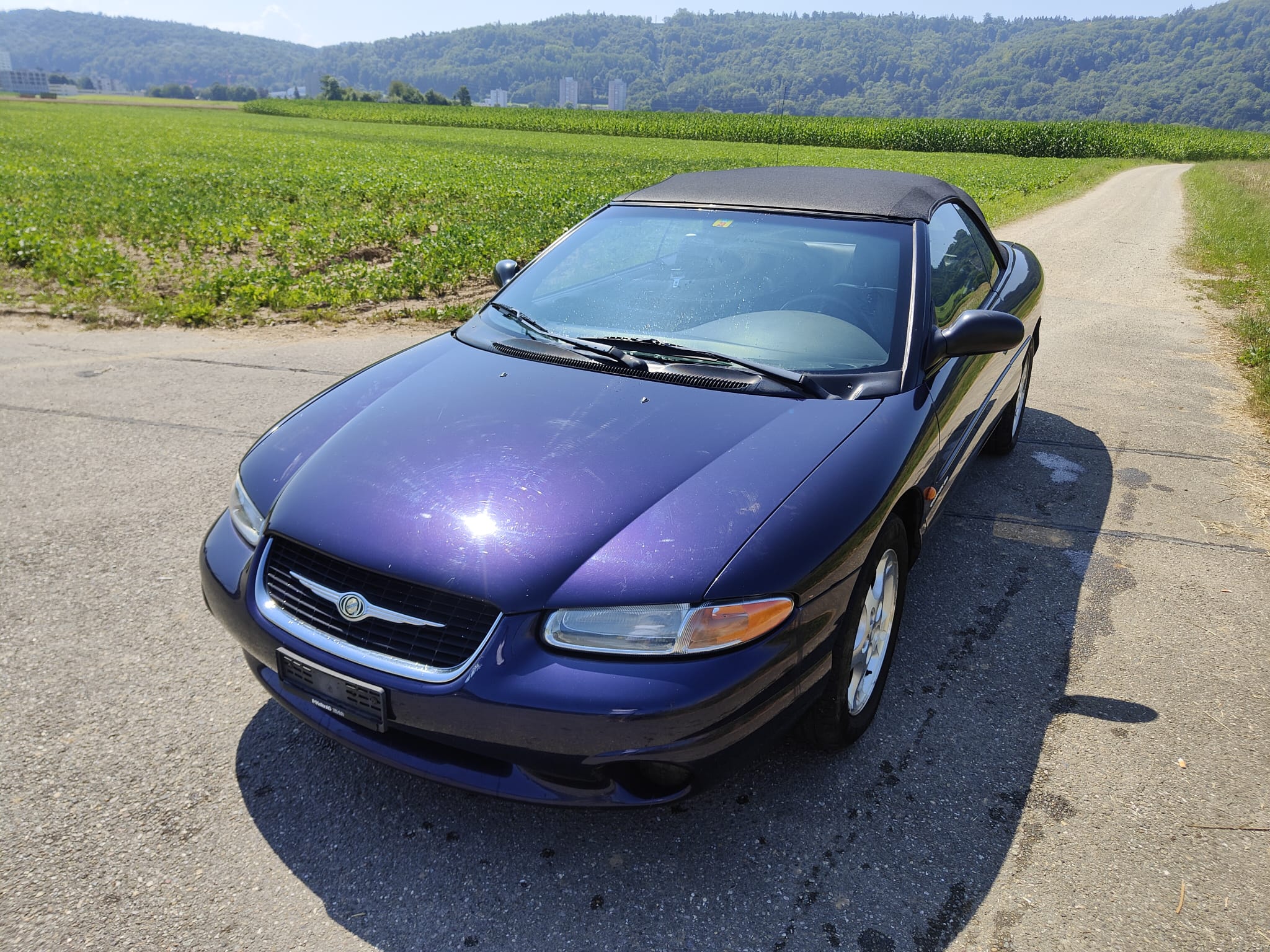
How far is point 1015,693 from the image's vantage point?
296cm

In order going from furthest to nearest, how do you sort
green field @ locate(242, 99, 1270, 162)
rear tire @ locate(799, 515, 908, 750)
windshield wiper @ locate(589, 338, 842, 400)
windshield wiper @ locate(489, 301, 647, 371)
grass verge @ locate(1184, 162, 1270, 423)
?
green field @ locate(242, 99, 1270, 162) → grass verge @ locate(1184, 162, 1270, 423) → windshield wiper @ locate(489, 301, 647, 371) → windshield wiper @ locate(589, 338, 842, 400) → rear tire @ locate(799, 515, 908, 750)

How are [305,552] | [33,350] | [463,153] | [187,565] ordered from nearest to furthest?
1. [305,552]
2. [187,565]
3. [33,350]
4. [463,153]

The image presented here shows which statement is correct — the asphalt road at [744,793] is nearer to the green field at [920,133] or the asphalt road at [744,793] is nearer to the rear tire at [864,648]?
the rear tire at [864,648]

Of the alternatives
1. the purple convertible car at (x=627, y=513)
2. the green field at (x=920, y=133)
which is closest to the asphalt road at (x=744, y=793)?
the purple convertible car at (x=627, y=513)

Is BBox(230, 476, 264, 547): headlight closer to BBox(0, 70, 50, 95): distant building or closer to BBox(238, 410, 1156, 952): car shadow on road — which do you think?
BBox(238, 410, 1156, 952): car shadow on road

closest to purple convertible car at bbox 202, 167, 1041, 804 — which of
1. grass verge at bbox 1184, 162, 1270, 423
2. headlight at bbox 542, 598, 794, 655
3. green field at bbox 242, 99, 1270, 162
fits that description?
headlight at bbox 542, 598, 794, 655

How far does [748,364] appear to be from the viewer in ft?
9.45

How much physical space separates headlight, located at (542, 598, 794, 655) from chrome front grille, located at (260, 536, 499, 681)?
0.17 meters

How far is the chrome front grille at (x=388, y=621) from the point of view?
2.02m

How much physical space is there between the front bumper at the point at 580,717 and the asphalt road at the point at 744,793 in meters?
0.32

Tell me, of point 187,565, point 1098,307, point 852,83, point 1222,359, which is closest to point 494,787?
point 187,565

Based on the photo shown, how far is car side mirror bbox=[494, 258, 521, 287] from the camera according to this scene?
4.03 meters

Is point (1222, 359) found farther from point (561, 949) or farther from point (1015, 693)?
point (561, 949)

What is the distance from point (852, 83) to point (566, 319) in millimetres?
200584
